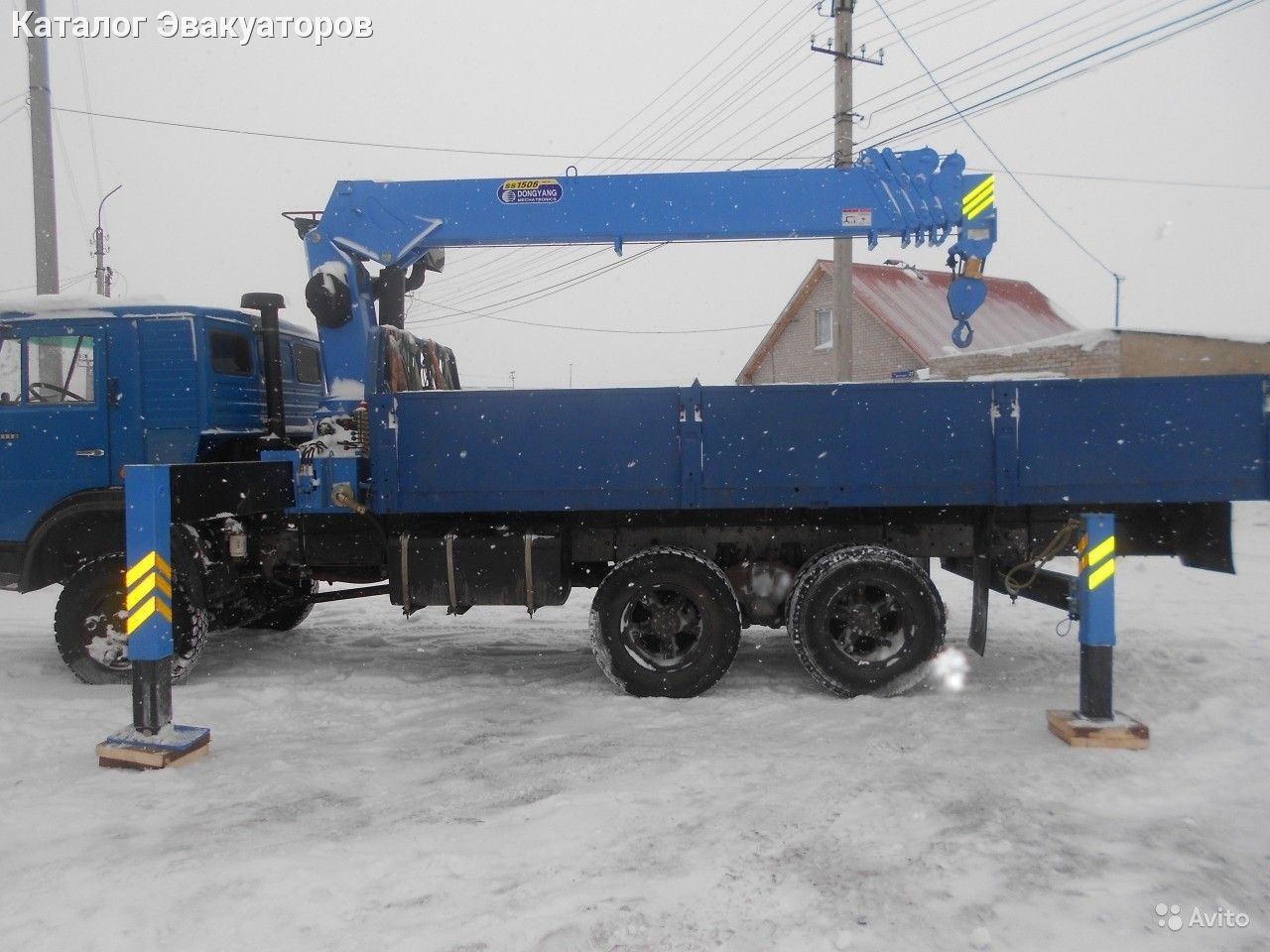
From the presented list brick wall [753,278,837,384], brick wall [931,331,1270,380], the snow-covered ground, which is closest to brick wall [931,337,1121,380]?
brick wall [931,331,1270,380]

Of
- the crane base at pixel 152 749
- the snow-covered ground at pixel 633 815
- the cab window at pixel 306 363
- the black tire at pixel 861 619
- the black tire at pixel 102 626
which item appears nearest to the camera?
the snow-covered ground at pixel 633 815

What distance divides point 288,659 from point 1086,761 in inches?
224

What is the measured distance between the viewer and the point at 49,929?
292cm

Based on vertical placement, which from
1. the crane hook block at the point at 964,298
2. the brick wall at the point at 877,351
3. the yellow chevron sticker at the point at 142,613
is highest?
the brick wall at the point at 877,351

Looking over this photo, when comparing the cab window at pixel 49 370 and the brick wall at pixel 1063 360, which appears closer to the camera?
the cab window at pixel 49 370

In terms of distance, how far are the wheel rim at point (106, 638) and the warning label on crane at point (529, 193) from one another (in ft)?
13.2

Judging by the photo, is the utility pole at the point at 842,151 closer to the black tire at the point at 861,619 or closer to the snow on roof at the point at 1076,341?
the snow on roof at the point at 1076,341

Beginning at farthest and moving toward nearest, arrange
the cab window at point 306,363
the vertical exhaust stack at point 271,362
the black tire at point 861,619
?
the cab window at point 306,363 → the vertical exhaust stack at point 271,362 → the black tire at point 861,619

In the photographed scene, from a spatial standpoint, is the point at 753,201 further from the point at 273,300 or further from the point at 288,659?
the point at 288,659

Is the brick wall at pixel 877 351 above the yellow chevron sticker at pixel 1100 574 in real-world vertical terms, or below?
above

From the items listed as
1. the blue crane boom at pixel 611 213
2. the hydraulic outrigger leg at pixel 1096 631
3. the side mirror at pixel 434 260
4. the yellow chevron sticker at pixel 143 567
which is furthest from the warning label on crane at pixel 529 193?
the hydraulic outrigger leg at pixel 1096 631

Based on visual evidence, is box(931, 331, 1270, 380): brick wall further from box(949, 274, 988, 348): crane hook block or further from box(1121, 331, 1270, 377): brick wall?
box(949, 274, 988, 348): crane hook block

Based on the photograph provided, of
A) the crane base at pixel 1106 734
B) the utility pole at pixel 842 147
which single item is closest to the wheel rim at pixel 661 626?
the crane base at pixel 1106 734

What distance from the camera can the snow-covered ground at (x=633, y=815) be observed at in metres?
2.95
